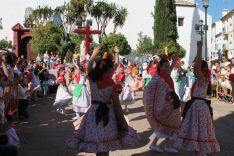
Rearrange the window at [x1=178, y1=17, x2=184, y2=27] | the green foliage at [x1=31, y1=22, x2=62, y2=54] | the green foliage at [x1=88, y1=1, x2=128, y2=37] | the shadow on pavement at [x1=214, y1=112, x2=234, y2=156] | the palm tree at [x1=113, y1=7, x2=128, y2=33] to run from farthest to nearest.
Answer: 1. the window at [x1=178, y1=17, x2=184, y2=27]
2. the palm tree at [x1=113, y1=7, x2=128, y2=33]
3. the green foliage at [x1=88, y1=1, x2=128, y2=37]
4. the green foliage at [x1=31, y1=22, x2=62, y2=54]
5. the shadow on pavement at [x1=214, y1=112, x2=234, y2=156]

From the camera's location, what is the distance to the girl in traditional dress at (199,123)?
271 inches

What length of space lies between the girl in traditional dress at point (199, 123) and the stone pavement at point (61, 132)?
107cm

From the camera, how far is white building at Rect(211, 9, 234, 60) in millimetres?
67713

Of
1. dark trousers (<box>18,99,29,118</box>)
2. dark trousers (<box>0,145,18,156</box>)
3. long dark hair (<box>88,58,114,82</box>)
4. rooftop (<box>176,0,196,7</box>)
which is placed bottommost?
dark trousers (<box>18,99,29,118</box>)

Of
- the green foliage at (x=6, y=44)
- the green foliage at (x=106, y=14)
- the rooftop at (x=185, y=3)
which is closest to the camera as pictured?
the green foliage at (x=6, y=44)

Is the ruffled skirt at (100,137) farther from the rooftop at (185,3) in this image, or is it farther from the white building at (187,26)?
the rooftop at (185,3)

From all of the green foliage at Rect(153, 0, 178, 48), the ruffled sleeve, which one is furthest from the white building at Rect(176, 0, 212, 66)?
the ruffled sleeve

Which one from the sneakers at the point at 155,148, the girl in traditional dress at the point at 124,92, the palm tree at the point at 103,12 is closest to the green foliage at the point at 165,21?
the palm tree at the point at 103,12

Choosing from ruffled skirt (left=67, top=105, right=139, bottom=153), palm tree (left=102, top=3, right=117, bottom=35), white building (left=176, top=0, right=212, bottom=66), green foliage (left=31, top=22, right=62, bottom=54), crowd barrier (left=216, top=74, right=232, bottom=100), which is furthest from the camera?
white building (left=176, top=0, right=212, bottom=66)

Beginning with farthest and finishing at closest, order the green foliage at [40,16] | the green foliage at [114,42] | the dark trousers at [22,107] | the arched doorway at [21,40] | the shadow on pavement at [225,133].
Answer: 1. the arched doorway at [21,40]
2. the green foliage at [40,16]
3. the green foliage at [114,42]
4. the dark trousers at [22,107]
5. the shadow on pavement at [225,133]

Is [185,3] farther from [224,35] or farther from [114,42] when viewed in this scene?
[224,35]

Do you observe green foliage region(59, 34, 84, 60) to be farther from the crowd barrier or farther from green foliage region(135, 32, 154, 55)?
the crowd barrier

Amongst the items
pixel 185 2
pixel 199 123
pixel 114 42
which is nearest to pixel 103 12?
pixel 114 42

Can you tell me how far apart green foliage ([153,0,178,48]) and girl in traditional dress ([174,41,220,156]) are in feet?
122
